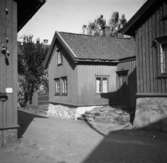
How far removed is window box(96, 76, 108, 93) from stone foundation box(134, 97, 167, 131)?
6012 mm

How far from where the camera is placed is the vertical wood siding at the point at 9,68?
845 centimetres

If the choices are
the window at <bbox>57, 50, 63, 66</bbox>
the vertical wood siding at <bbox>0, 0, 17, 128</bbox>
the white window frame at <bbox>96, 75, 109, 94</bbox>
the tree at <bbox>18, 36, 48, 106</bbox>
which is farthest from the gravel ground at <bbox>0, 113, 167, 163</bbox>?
the tree at <bbox>18, 36, 48, 106</bbox>

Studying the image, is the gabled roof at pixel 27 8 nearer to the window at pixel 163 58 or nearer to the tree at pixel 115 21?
the window at pixel 163 58

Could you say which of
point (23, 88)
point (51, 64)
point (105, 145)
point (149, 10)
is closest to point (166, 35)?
point (149, 10)

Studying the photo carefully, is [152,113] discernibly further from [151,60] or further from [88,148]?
[88,148]

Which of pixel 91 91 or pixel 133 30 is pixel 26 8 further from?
pixel 91 91

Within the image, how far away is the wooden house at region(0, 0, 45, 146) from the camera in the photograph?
8.41m

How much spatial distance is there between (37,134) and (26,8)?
5.75 meters

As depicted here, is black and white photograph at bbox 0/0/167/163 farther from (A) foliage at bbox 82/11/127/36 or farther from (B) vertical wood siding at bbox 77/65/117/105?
(A) foliage at bbox 82/11/127/36

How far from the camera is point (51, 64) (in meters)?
21.9

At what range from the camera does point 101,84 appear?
17578 millimetres

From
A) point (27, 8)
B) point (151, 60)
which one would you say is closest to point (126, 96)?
point (151, 60)

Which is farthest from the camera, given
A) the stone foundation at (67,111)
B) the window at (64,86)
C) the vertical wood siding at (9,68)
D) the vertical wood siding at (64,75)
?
the window at (64,86)

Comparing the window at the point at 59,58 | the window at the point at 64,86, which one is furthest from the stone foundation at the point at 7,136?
the window at the point at 59,58
